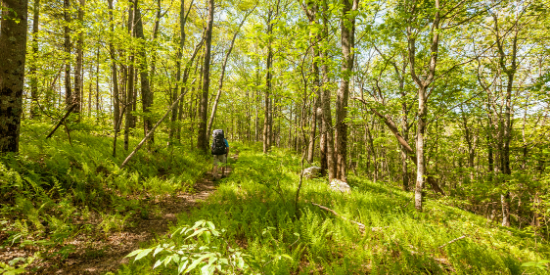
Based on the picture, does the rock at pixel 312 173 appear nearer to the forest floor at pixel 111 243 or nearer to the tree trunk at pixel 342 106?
the tree trunk at pixel 342 106

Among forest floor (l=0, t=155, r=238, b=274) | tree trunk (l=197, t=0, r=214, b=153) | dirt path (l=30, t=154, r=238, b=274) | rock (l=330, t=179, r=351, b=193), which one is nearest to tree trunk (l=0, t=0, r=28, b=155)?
forest floor (l=0, t=155, r=238, b=274)

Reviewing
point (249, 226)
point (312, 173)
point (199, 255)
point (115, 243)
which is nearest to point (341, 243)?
point (249, 226)

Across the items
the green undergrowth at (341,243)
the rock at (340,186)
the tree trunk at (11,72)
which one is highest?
the tree trunk at (11,72)

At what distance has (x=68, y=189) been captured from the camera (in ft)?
14.1

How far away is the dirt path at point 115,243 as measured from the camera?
288 cm

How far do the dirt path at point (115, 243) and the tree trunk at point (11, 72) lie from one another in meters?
3.02

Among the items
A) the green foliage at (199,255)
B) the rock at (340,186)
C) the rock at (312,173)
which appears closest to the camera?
the green foliage at (199,255)

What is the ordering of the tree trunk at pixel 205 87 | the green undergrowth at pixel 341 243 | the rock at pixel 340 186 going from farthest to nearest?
the tree trunk at pixel 205 87 → the rock at pixel 340 186 → the green undergrowth at pixel 341 243

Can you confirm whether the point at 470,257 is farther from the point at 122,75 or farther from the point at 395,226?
the point at 122,75

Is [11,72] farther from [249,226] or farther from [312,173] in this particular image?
[312,173]

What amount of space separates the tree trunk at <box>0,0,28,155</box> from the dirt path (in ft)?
9.91

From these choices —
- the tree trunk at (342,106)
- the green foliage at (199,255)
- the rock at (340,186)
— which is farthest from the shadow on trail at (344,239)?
the tree trunk at (342,106)

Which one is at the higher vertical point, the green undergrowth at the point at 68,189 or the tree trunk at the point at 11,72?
the tree trunk at the point at 11,72

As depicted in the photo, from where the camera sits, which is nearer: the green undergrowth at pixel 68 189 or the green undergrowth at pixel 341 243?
the green undergrowth at pixel 341 243
